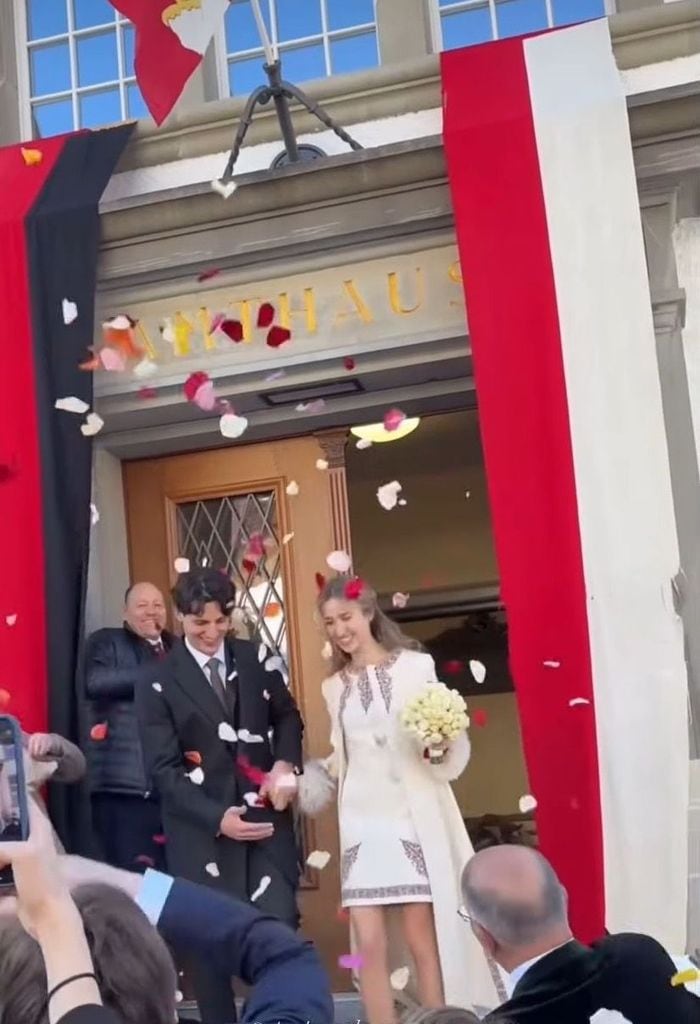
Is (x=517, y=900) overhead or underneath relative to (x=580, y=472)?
underneath

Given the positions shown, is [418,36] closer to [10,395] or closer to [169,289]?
[169,289]

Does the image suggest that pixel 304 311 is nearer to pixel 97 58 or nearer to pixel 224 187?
pixel 224 187

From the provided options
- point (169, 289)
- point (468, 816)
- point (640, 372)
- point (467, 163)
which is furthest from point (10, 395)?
point (468, 816)

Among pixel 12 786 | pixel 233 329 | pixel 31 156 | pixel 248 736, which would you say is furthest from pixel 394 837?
pixel 31 156

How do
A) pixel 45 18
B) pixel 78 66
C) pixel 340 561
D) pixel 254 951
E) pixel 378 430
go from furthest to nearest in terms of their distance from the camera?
pixel 45 18 → pixel 78 66 → pixel 378 430 → pixel 340 561 → pixel 254 951

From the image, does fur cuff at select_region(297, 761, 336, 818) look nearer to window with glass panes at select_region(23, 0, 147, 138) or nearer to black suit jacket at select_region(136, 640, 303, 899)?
black suit jacket at select_region(136, 640, 303, 899)

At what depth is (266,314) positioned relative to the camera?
18.3ft

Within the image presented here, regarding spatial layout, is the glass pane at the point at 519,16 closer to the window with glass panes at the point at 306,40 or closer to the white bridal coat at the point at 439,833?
the window with glass panes at the point at 306,40

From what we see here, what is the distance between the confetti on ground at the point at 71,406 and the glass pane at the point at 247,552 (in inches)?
44.5

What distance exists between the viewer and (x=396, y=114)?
19.4ft

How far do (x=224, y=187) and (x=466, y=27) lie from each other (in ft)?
5.85

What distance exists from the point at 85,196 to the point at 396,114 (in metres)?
1.43

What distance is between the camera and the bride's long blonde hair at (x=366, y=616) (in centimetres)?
489

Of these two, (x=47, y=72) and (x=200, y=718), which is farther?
(x=47, y=72)
